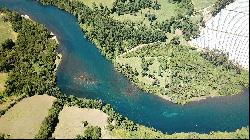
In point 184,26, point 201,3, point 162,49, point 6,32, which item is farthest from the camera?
point 201,3

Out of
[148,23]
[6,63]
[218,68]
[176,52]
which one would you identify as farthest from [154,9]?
[6,63]

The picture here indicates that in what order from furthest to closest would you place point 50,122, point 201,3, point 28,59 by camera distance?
point 201,3, point 28,59, point 50,122

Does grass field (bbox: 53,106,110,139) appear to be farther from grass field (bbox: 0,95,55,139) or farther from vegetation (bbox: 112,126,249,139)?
Answer: grass field (bbox: 0,95,55,139)

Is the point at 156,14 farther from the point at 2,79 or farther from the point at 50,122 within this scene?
the point at 50,122

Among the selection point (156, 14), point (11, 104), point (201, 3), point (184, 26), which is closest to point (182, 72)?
point (184, 26)

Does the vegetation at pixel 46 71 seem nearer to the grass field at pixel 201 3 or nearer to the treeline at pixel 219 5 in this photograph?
the treeline at pixel 219 5

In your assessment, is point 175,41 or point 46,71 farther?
point 175,41
